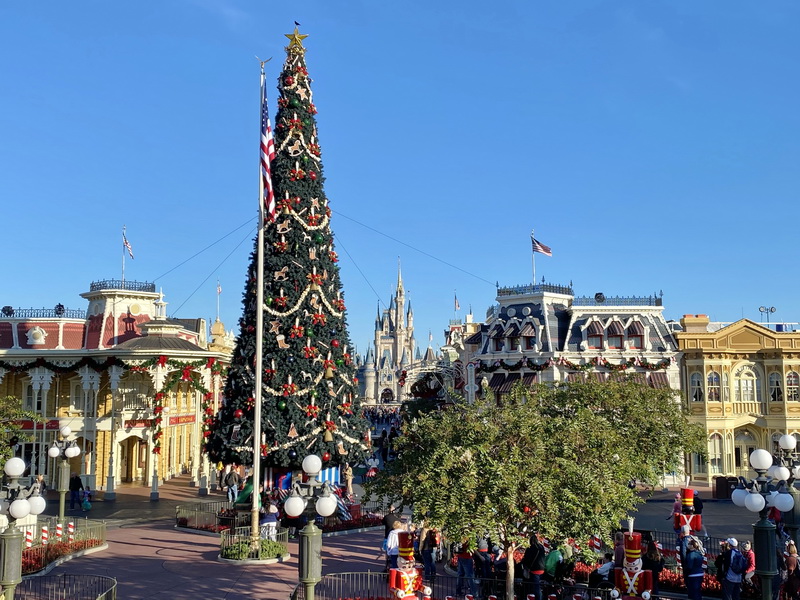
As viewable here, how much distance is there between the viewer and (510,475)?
45.7 ft

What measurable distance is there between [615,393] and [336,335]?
9.75m

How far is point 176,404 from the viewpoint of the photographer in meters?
42.8

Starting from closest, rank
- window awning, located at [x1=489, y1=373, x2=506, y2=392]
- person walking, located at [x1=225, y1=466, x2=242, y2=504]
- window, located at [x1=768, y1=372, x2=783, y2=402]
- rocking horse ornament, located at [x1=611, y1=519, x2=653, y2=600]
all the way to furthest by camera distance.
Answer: rocking horse ornament, located at [x1=611, y1=519, x2=653, y2=600] → person walking, located at [x1=225, y1=466, x2=242, y2=504] → window, located at [x1=768, y1=372, x2=783, y2=402] → window awning, located at [x1=489, y1=373, x2=506, y2=392]

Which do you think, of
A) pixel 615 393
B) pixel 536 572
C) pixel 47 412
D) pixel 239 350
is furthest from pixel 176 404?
pixel 536 572

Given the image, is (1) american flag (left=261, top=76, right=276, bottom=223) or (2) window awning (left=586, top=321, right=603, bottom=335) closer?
(1) american flag (left=261, top=76, right=276, bottom=223)

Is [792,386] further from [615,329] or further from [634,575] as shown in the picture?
[634,575]

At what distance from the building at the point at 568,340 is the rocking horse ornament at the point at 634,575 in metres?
25.0

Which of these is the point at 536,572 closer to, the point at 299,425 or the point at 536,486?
Result: the point at 536,486

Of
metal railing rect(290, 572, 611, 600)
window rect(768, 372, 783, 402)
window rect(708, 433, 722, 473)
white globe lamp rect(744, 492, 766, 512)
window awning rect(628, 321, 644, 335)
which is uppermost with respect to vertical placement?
window awning rect(628, 321, 644, 335)

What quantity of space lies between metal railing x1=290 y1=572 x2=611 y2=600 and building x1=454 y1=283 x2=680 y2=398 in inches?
931

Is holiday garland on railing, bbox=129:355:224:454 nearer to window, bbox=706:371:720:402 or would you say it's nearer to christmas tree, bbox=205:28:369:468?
christmas tree, bbox=205:28:369:468

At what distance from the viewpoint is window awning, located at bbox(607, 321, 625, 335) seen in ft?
135

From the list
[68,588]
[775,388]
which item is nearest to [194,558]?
[68,588]

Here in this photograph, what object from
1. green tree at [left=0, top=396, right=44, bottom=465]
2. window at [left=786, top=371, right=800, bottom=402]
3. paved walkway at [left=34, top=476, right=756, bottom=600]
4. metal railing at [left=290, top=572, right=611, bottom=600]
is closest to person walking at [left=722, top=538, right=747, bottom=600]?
metal railing at [left=290, top=572, right=611, bottom=600]
